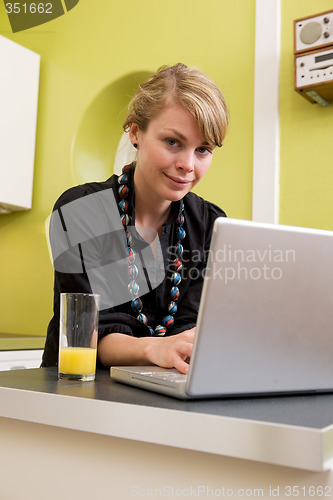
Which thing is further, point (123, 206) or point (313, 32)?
point (313, 32)

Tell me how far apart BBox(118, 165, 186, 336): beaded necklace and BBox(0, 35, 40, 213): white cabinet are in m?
1.45

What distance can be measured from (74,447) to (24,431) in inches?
3.6

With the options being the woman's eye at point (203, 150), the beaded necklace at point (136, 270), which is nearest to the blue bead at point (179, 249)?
the beaded necklace at point (136, 270)

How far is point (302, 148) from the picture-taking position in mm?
2020

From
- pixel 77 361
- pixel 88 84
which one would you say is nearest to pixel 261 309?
pixel 77 361

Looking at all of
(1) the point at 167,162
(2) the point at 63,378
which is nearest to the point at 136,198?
(1) the point at 167,162

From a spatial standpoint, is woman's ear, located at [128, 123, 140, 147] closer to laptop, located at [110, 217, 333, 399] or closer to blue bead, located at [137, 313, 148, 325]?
blue bead, located at [137, 313, 148, 325]

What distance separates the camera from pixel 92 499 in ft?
2.24

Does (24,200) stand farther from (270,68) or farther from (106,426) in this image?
(106,426)

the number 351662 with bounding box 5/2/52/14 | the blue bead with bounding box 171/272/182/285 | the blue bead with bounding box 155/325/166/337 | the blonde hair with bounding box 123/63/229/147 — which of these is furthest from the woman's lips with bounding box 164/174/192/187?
the number 351662 with bounding box 5/2/52/14

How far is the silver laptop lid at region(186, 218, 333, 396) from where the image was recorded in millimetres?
629

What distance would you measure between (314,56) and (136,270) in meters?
1.04

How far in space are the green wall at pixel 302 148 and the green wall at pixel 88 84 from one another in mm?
237

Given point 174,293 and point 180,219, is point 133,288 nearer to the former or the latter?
point 174,293
